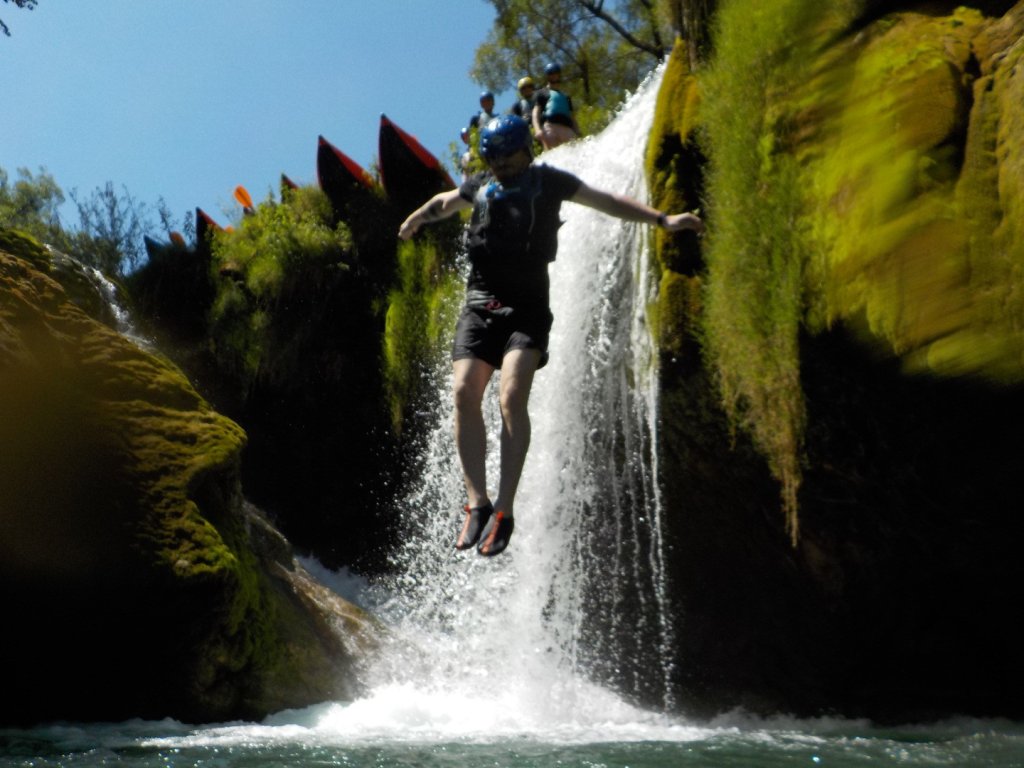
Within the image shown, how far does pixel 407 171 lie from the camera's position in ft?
44.7

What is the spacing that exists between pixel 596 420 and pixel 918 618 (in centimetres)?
284

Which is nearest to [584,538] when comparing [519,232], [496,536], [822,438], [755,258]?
[822,438]

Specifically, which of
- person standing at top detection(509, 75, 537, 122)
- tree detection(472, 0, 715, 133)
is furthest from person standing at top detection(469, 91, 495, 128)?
tree detection(472, 0, 715, 133)

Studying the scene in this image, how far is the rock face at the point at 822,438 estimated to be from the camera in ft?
18.6

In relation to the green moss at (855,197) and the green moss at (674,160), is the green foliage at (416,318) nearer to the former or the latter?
the green moss at (674,160)

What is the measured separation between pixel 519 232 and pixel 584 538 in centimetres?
475

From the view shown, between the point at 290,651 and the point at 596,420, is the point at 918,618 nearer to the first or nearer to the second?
the point at 596,420

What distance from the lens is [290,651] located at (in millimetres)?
7973

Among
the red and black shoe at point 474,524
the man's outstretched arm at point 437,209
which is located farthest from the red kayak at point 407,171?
the red and black shoe at point 474,524

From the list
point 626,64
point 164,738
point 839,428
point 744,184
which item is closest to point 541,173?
point 744,184

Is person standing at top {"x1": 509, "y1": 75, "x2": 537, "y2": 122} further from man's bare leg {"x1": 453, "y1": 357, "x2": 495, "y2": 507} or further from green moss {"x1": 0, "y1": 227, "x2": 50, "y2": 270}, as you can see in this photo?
man's bare leg {"x1": 453, "y1": 357, "x2": 495, "y2": 507}

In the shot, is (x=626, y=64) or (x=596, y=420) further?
(x=626, y=64)

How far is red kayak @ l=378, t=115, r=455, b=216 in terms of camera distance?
13.5 metres

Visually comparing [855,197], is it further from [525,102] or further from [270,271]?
[270,271]
